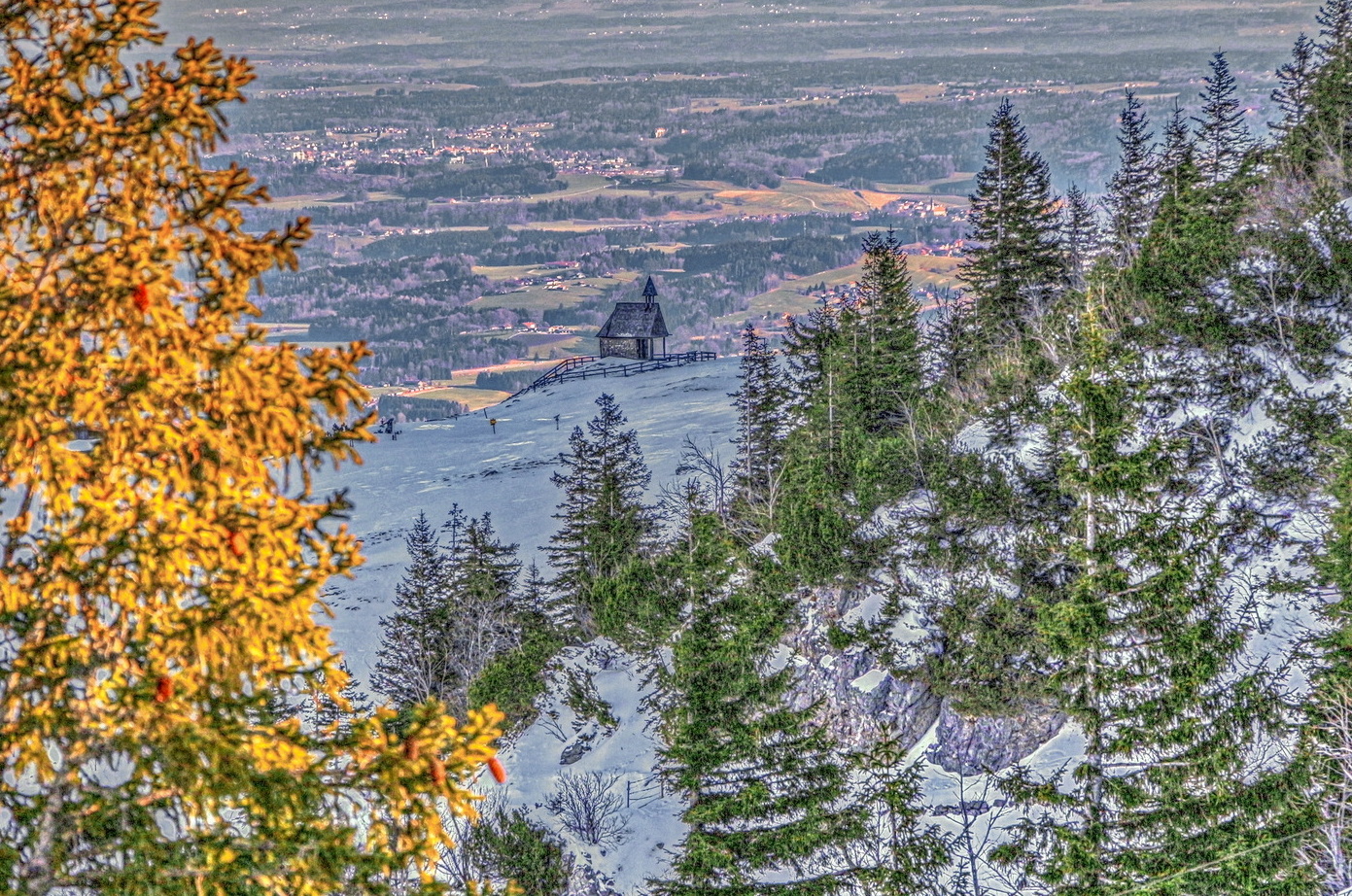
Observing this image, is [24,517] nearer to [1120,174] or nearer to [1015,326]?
[1015,326]

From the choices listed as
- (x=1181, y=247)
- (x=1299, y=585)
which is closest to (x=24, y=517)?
(x=1299, y=585)

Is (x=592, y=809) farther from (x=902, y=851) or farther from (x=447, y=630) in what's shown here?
(x=447, y=630)

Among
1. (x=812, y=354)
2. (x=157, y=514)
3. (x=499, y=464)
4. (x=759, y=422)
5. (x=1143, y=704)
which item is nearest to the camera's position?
(x=157, y=514)

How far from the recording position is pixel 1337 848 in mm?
15555

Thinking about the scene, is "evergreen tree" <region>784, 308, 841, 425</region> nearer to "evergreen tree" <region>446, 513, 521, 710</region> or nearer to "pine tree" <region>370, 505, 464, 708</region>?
"evergreen tree" <region>446, 513, 521, 710</region>

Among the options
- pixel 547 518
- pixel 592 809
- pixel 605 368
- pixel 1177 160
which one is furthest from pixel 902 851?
pixel 605 368

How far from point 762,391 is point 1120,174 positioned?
24076mm

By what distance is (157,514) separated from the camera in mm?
5652

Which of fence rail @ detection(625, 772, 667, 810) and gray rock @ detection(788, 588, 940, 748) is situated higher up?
gray rock @ detection(788, 588, 940, 748)

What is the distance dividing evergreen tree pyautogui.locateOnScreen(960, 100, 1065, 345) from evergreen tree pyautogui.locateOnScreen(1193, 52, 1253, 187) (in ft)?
37.7

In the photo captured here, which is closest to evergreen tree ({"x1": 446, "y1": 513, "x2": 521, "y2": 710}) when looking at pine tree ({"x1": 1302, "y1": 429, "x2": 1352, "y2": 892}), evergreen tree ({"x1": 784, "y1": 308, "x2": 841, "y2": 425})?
evergreen tree ({"x1": 784, "y1": 308, "x2": 841, "y2": 425})

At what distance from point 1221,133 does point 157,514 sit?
2230 inches

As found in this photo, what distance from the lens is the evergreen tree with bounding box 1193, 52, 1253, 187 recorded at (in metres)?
49.9

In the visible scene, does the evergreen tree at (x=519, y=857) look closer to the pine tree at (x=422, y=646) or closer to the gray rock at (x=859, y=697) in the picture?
the gray rock at (x=859, y=697)
